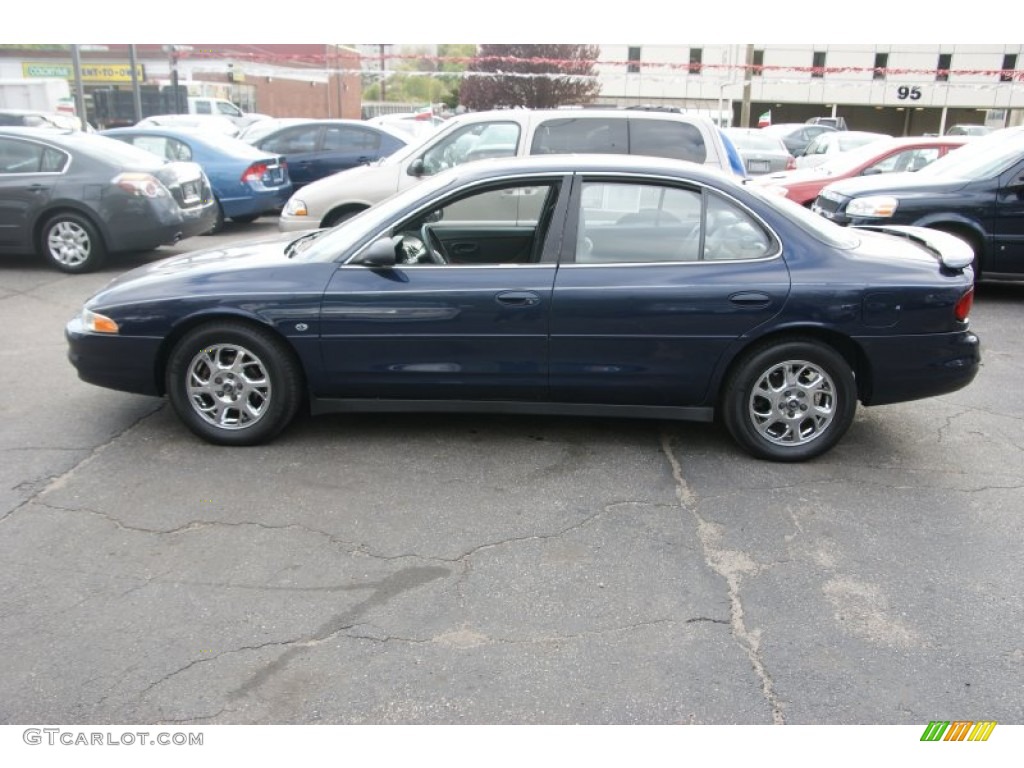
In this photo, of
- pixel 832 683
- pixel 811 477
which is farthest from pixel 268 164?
pixel 832 683

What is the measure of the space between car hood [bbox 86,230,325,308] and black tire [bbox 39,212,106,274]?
475 cm

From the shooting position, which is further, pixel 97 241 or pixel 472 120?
pixel 97 241

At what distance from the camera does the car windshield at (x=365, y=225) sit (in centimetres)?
468

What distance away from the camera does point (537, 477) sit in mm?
4422

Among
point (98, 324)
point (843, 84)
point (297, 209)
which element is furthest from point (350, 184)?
point (843, 84)

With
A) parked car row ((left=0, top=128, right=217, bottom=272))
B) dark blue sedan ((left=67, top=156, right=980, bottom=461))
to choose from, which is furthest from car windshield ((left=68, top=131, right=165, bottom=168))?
dark blue sedan ((left=67, top=156, right=980, bottom=461))

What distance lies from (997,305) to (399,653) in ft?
25.6

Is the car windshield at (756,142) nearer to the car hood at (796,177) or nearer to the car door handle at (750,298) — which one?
the car hood at (796,177)

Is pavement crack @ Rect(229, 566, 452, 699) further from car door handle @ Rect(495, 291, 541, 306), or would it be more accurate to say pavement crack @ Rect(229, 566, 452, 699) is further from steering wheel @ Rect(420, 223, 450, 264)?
steering wheel @ Rect(420, 223, 450, 264)

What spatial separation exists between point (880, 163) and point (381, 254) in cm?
906

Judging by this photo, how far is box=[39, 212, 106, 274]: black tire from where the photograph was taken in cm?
921

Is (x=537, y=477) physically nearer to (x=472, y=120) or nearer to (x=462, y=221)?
(x=462, y=221)

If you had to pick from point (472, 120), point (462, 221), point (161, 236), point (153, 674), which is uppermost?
point (472, 120)

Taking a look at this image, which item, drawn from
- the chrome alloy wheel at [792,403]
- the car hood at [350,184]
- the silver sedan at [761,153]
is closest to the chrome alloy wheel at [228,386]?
the chrome alloy wheel at [792,403]
